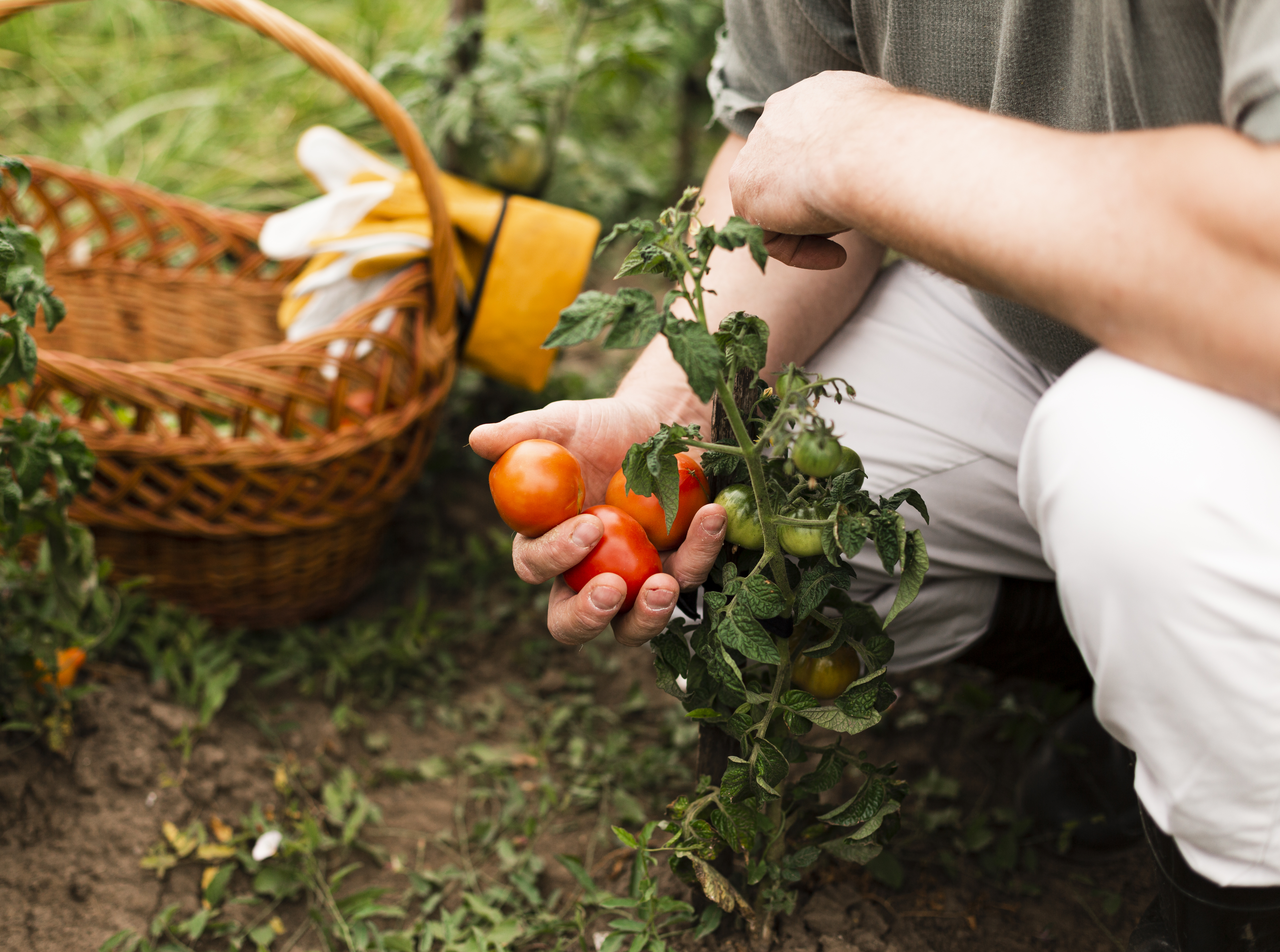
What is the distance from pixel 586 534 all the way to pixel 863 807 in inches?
16.7

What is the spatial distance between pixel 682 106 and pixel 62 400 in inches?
75.9

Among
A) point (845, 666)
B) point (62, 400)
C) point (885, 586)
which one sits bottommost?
point (62, 400)

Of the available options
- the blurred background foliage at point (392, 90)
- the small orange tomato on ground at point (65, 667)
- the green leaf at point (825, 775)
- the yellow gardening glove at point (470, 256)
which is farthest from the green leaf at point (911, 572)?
the blurred background foliage at point (392, 90)

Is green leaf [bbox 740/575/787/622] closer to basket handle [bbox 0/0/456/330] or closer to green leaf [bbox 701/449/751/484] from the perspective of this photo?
green leaf [bbox 701/449/751/484]

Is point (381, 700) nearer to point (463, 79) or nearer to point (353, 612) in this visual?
point (353, 612)

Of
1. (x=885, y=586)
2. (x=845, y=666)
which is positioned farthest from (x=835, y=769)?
(x=885, y=586)

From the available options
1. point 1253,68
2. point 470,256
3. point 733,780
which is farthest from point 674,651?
point 470,256

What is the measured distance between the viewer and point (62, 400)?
6.50ft

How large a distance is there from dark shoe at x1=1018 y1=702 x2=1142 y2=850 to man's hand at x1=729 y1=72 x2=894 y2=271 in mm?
924

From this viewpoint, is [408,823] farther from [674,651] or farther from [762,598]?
[762,598]

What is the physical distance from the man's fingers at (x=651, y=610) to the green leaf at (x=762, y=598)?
8cm

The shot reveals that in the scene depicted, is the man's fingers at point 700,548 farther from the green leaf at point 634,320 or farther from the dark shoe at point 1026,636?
the dark shoe at point 1026,636

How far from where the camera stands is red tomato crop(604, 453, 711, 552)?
1022 mm

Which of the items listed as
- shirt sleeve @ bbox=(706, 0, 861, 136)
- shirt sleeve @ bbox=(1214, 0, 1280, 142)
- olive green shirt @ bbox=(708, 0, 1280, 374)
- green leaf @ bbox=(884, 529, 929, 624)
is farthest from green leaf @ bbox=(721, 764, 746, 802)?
shirt sleeve @ bbox=(706, 0, 861, 136)
